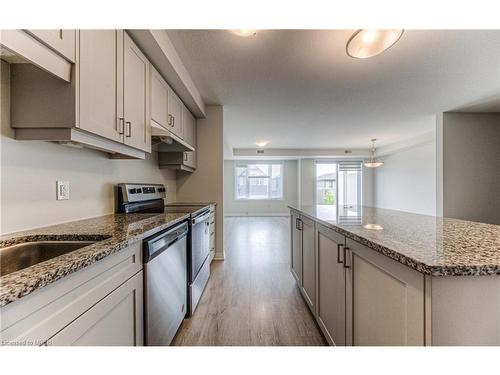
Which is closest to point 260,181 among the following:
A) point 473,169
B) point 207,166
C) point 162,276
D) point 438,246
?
point 207,166

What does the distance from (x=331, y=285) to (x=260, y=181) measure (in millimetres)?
7854

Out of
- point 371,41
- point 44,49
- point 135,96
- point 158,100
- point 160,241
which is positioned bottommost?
point 160,241

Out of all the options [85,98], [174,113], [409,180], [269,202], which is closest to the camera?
[85,98]

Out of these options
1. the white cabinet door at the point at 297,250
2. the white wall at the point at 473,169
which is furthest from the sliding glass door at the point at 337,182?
the white cabinet door at the point at 297,250

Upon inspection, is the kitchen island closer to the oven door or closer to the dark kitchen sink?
the oven door

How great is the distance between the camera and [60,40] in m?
0.98

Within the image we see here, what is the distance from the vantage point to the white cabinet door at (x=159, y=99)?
1996mm

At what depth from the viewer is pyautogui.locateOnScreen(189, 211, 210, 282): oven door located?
200cm

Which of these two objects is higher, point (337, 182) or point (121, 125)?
point (121, 125)

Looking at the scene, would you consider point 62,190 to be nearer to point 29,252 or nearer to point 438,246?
point 29,252

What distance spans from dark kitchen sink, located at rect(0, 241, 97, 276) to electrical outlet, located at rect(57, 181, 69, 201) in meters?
0.40

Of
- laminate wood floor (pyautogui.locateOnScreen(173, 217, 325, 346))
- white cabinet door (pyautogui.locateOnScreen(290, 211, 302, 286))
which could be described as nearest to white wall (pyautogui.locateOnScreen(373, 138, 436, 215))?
laminate wood floor (pyautogui.locateOnScreen(173, 217, 325, 346))

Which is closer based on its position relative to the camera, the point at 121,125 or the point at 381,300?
the point at 381,300
